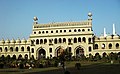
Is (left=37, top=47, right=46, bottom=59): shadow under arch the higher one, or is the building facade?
the building facade

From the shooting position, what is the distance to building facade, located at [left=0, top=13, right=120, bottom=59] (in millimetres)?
69875

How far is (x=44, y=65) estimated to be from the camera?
4481 centimetres

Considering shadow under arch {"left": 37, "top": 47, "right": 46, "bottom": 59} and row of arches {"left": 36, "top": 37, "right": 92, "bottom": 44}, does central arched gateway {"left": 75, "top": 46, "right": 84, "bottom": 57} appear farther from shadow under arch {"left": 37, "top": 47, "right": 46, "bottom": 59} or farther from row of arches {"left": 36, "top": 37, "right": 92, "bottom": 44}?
shadow under arch {"left": 37, "top": 47, "right": 46, "bottom": 59}

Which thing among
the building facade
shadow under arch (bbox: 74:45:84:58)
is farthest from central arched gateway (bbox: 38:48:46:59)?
shadow under arch (bbox: 74:45:84:58)

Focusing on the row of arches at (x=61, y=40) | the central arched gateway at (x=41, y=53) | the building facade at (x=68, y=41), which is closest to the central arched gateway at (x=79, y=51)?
the building facade at (x=68, y=41)

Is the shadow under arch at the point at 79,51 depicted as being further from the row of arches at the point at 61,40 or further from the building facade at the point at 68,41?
the row of arches at the point at 61,40

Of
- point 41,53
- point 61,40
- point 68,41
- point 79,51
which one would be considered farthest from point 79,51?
point 41,53

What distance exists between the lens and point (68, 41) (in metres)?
71.9

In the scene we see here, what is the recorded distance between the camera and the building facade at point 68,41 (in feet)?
229

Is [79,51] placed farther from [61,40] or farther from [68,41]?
[61,40]

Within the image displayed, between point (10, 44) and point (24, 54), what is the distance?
6275 mm

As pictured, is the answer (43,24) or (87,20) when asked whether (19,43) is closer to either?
(43,24)

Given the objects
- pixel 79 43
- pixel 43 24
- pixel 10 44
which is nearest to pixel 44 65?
pixel 79 43

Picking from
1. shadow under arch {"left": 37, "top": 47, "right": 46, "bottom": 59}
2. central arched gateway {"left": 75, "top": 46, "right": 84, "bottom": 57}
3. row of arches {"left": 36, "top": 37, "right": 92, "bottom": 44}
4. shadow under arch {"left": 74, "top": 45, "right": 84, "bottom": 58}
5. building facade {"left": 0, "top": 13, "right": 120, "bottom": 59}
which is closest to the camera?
building facade {"left": 0, "top": 13, "right": 120, "bottom": 59}
